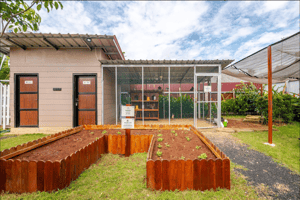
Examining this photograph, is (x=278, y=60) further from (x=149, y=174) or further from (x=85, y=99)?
(x=85, y=99)

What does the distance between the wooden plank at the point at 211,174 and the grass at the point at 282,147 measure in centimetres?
205

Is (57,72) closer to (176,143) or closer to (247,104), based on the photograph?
(176,143)

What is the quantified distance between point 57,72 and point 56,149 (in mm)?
4191

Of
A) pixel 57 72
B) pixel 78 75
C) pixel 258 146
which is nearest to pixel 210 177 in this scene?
pixel 258 146

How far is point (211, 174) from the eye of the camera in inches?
75.3

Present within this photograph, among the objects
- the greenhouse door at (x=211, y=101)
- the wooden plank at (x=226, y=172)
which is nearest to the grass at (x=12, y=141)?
the wooden plank at (x=226, y=172)

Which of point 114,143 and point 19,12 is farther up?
point 19,12

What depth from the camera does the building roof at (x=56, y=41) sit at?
4.57 metres

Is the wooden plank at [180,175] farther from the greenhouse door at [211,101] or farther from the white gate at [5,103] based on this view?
the white gate at [5,103]

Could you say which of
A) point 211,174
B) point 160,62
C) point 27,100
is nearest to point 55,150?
point 211,174

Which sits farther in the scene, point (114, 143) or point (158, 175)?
point (114, 143)

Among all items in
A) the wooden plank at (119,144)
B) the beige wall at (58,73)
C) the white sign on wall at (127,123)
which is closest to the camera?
the white sign on wall at (127,123)

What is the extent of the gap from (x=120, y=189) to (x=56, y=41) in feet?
18.2

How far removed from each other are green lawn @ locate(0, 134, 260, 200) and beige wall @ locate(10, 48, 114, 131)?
3531mm
